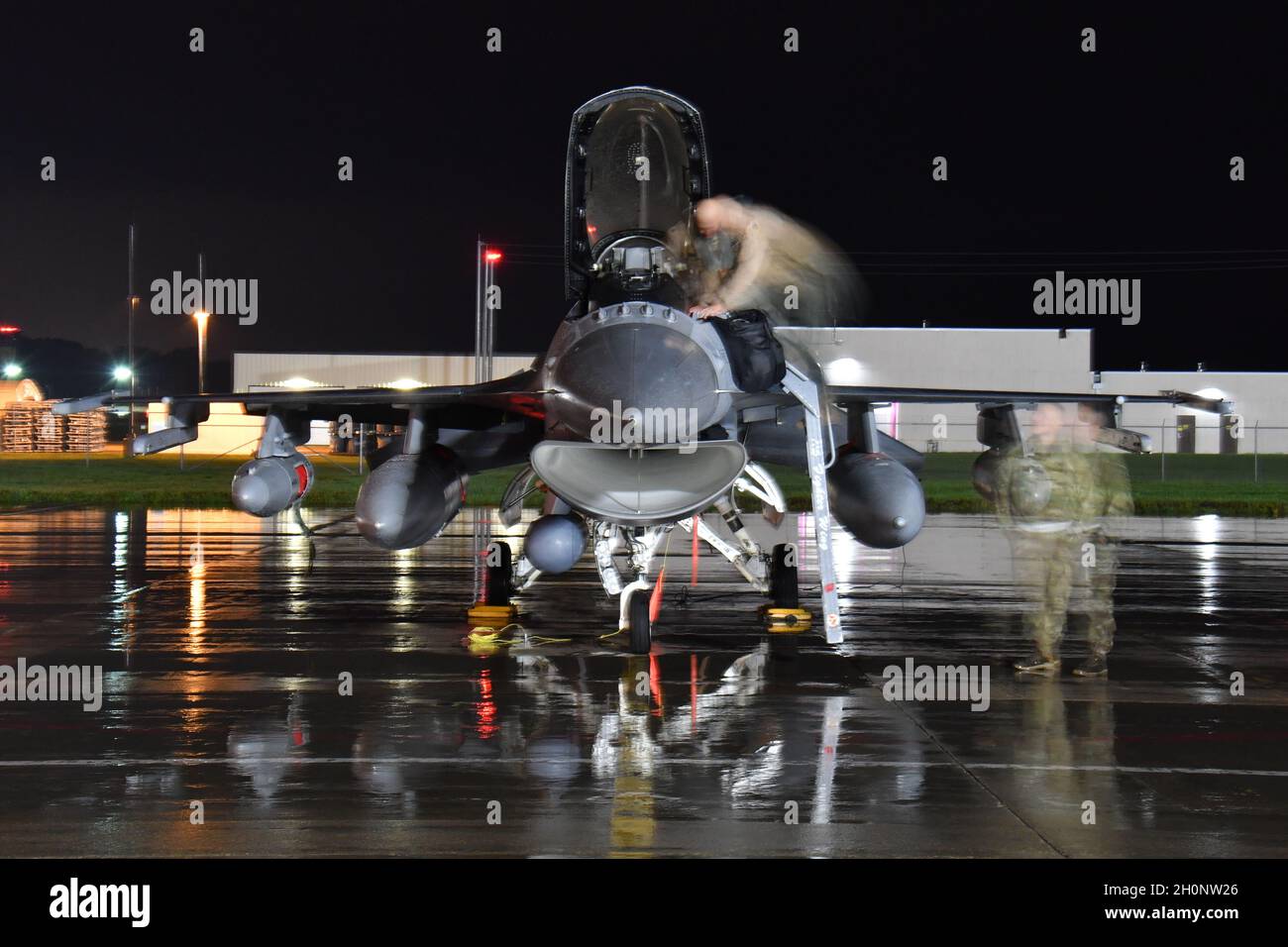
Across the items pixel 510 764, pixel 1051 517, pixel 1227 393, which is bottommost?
pixel 510 764

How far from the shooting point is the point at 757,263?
1034 cm

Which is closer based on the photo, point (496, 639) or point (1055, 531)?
point (1055, 531)

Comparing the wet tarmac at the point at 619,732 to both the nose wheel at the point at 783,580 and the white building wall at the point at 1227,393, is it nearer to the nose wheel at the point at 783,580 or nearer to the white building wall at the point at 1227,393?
the nose wheel at the point at 783,580

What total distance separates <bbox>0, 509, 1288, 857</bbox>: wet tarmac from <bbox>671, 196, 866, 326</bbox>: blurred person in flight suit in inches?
112

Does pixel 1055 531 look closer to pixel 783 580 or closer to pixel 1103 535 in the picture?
pixel 1103 535

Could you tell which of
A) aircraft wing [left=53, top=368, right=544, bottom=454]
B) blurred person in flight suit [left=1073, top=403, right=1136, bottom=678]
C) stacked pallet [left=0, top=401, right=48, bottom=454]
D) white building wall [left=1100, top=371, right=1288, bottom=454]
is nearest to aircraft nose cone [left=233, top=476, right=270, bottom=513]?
aircraft wing [left=53, top=368, right=544, bottom=454]

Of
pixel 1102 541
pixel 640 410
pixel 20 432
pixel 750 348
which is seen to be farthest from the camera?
pixel 20 432

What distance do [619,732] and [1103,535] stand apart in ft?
14.3

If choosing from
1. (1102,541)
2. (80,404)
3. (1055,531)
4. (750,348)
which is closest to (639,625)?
(750,348)

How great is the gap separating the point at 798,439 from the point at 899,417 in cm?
4696

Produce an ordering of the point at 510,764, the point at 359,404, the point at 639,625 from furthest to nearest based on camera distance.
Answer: the point at 359,404, the point at 639,625, the point at 510,764

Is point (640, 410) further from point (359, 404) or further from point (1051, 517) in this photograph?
point (359, 404)

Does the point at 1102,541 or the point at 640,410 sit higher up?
the point at 640,410

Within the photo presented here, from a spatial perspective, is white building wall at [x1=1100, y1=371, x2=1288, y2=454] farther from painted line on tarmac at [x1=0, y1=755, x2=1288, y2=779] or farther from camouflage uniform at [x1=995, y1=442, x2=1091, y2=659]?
painted line on tarmac at [x1=0, y1=755, x2=1288, y2=779]
